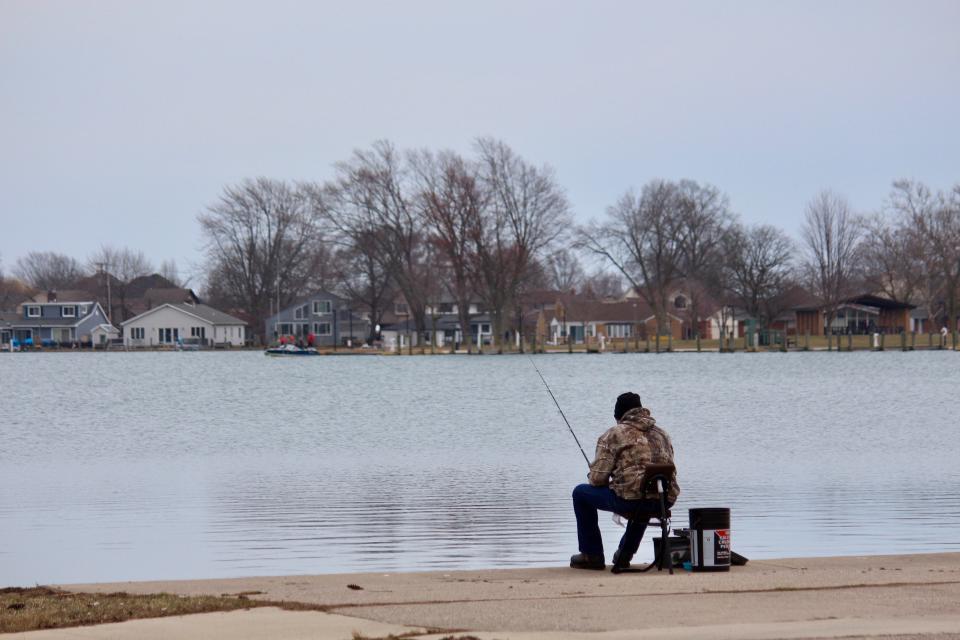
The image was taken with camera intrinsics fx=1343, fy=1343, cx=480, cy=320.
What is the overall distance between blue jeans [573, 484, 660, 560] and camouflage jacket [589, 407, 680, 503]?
0.07 metres

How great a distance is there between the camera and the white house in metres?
132

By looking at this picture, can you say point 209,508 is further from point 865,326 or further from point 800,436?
point 865,326

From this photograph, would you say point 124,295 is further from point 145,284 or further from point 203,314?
point 203,314

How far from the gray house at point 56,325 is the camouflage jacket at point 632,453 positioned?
13403 centimetres

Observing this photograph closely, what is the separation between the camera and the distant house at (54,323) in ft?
458

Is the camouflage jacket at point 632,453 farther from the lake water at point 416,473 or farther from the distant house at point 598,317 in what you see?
the distant house at point 598,317

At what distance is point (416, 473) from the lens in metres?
24.2

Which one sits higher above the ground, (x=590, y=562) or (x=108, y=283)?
(x=108, y=283)

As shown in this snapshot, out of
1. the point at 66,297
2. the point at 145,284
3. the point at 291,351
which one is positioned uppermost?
the point at 145,284

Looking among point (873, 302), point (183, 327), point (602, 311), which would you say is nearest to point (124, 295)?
point (183, 327)

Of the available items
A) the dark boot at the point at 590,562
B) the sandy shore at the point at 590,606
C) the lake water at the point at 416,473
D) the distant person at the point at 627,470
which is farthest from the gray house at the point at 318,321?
the sandy shore at the point at 590,606

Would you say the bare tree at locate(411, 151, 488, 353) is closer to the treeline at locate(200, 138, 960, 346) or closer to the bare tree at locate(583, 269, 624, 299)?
the treeline at locate(200, 138, 960, 346)

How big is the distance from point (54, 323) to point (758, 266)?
72594mm

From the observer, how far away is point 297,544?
14.8m
